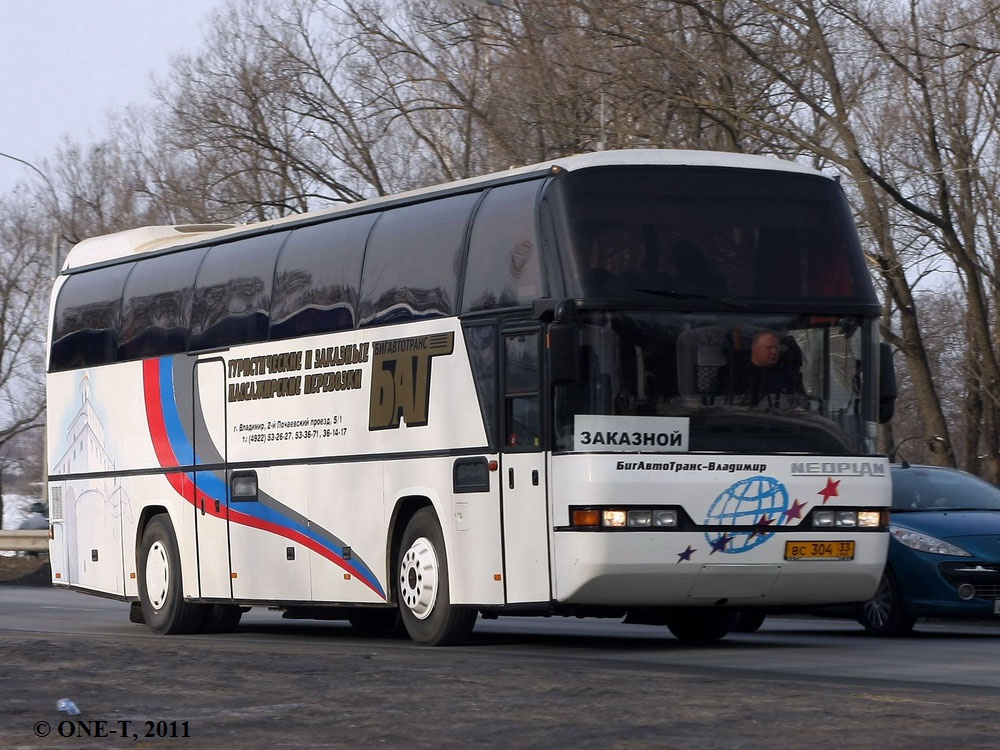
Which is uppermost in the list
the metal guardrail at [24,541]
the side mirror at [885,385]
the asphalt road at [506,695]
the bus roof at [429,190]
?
the bus roof at [429,190]

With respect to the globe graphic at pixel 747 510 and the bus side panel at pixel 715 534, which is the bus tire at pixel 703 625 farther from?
the globe graphic at pixel 747 510

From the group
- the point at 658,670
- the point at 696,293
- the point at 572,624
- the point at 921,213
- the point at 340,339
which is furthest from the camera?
the point at 921,213

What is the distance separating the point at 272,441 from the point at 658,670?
594cm

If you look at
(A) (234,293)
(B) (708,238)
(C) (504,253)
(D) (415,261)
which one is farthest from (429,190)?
(A) (234,293)

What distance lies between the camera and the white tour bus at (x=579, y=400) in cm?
1301

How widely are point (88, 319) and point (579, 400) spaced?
8.31 metres

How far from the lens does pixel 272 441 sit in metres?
16.6

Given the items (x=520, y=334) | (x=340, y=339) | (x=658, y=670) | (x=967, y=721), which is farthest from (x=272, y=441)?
(x=967, y=721)

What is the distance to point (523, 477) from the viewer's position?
1338cm

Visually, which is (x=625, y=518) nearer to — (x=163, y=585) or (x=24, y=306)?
(x=163, y=585)

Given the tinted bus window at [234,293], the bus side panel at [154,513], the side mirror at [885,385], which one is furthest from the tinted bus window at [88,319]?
the side mirror at [885,385]

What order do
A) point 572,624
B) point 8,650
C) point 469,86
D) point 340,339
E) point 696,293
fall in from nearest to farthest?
point 8,650 < point 696,293 < point 340,339 < point 572,624 < point 469,86

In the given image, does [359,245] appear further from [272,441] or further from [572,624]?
[572,624]

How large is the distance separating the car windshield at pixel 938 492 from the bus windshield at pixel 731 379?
328 centimetres
